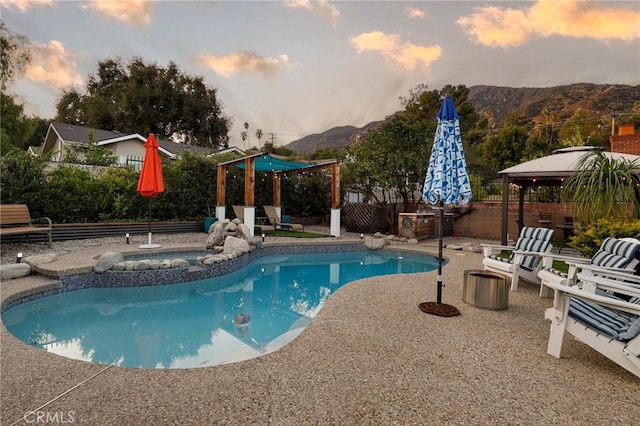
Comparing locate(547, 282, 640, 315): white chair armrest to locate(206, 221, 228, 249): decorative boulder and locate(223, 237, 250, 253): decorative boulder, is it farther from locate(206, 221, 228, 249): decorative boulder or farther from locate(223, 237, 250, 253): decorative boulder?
locate(206, 221, 228, 249): decorative boulder

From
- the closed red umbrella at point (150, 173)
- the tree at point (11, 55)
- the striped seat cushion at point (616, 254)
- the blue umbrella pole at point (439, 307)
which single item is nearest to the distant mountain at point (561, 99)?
the striped seat cushion at point (616, 254)

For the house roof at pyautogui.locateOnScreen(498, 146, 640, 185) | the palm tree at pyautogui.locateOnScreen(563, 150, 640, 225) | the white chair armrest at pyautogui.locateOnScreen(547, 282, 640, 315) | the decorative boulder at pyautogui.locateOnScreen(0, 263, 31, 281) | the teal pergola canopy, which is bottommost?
the decorative boulder at pyautogui.locateOnScreen(0, 263, 31, 281)

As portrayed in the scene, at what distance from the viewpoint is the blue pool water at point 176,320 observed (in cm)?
342

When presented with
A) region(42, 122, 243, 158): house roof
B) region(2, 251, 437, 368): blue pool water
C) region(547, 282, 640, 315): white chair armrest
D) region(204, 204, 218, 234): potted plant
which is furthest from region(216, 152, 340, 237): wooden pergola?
region(547, 282, 640, 315): white chair armrest

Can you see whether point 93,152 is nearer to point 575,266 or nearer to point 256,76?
point 256,76

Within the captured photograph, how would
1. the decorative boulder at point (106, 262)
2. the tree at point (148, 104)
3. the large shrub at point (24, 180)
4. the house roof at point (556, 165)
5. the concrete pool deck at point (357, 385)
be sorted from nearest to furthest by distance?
1. the concrete pool deck at point (357, 385)
2. the decorative boulder at point (106, 262)
3. the house roof at point (556, 165)
4. the large shrub at point (24, 180)
5. the tree at point (148, 104)

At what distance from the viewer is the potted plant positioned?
11523 millimetres

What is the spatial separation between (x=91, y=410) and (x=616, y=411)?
3.22m

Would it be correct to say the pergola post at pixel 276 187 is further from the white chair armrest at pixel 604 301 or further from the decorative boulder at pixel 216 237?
the white chair armrest at pixel 604 301

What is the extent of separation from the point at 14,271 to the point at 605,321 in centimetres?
749

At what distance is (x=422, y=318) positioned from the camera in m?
3.63

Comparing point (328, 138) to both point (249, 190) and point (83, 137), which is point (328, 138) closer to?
point (83, 137)

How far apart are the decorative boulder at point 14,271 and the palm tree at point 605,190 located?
8.96 metres

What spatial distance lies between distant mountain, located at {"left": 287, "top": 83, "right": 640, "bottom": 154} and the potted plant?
1746 cm
